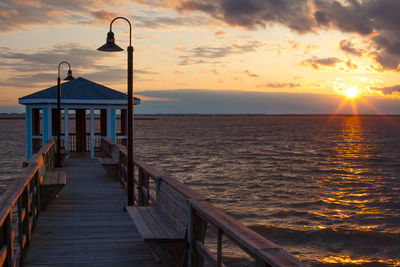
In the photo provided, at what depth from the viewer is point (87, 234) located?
23.7 feet

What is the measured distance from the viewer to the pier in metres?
4.02

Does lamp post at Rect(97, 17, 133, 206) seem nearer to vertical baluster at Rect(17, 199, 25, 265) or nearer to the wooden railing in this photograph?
the wooden railing

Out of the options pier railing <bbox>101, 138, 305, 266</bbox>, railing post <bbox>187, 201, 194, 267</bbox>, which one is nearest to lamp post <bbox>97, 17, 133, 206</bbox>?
pier railing <bbox>101, 138, 305, 266</bbox>

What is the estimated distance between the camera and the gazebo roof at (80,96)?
1819 cm

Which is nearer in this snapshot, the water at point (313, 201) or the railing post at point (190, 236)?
the railing post at point (190, 236)

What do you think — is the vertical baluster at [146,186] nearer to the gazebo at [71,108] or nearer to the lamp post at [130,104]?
the lamp post at [130,104]

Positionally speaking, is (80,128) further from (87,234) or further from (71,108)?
(87,234)

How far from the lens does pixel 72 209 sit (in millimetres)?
9195

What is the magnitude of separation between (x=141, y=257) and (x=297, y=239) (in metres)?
10.7

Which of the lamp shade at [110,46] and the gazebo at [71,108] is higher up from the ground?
the lamp shade at [110,46]

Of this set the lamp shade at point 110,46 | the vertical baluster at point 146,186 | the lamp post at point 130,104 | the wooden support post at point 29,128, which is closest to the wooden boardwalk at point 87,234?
the vertical baluster at point 146,186

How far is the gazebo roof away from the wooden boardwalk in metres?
7.30

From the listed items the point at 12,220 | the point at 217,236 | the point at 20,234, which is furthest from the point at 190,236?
the point at 20,234

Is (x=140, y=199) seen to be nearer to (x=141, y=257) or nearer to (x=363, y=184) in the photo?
(x=141, y=257)
